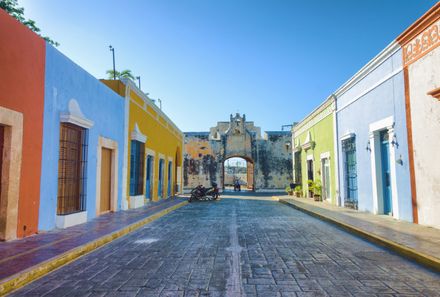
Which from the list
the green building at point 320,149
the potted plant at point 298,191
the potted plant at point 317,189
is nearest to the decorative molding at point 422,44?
the green building at point 320,149

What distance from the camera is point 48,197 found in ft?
25.0

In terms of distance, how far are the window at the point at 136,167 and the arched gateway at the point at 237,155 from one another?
18.5 meters

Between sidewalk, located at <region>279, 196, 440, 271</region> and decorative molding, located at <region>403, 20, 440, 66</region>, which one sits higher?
decorative molding, located at <region>403, 20, 440, 66</region>

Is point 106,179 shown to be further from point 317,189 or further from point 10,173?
point 317,189

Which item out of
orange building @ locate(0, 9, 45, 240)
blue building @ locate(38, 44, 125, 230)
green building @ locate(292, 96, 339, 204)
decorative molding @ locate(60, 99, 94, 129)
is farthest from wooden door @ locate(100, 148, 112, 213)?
green building @ locate(292, 96, 339, 204)

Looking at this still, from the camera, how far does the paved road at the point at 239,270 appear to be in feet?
12.6

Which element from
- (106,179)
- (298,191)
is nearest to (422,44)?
(106,179)

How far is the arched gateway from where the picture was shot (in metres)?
33.3

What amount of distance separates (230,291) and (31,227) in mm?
5136

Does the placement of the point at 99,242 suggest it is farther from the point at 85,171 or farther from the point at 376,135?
the point at 376,135

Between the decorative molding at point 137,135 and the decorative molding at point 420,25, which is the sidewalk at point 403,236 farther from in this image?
the decorative molding at point 137,135

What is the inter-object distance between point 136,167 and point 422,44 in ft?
36.7

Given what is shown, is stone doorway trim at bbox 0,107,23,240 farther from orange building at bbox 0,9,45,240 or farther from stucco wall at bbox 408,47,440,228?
stucco wall at bbox 408,47,440,228

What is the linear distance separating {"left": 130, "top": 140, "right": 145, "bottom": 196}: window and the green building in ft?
28.9
